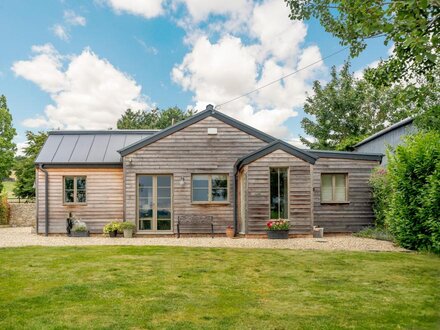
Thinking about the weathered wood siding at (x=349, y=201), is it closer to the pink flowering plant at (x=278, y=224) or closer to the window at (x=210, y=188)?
the pink flowering plant at (x=278, y=224)

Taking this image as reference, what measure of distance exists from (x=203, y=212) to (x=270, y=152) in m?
3.59

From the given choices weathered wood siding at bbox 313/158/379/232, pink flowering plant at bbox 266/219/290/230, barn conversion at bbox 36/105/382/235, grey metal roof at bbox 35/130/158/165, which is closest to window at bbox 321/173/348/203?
barn conversion at bbox 36/105/382/235

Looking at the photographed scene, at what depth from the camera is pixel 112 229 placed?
14219 millimetres

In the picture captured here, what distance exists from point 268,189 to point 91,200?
724 centimetres

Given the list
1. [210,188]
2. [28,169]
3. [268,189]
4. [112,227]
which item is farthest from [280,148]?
[28,169]

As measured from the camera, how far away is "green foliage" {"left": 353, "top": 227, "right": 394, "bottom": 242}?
13.2 metres

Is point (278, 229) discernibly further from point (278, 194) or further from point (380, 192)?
point (380, 192)

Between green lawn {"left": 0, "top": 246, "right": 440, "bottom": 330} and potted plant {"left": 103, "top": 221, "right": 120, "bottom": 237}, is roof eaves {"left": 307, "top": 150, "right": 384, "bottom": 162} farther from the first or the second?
potted plant {"left": 103, "top": 221, "right": 120, "bottom": 237}

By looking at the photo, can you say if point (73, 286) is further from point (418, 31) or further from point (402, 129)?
point (402, 129)

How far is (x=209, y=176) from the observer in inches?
581

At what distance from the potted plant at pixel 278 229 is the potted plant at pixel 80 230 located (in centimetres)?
713

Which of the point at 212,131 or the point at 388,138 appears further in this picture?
the point at 388,138

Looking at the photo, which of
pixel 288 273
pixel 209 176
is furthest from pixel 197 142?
pixel 288 273

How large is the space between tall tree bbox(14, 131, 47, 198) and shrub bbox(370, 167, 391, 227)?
27.9 meters
